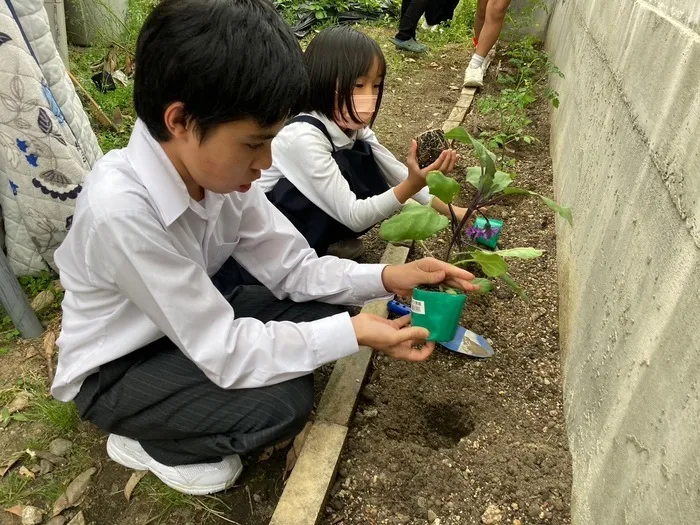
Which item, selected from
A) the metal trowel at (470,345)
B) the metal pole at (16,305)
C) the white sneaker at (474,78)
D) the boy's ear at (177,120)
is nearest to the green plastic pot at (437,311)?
the metal trowel at (470,345)

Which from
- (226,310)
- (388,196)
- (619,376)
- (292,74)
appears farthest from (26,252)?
(619,376)

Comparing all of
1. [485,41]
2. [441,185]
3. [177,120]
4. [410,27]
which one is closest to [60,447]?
[177,120]

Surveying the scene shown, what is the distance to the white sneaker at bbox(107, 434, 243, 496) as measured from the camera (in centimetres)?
154

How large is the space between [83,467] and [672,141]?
6.20ft

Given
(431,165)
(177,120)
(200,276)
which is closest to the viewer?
(177,120)

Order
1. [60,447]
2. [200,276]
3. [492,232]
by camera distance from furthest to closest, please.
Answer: [492,232]
[60,447]
[200,276]

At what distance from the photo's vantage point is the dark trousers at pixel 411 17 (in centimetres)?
529

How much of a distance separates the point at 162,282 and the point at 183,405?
1.35ft

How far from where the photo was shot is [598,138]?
1.98 meters

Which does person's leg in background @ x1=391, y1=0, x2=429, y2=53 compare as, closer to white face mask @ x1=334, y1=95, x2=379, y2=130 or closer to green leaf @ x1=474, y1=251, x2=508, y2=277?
white face mask @ x1=334, y1=95, x2=379, y2=130

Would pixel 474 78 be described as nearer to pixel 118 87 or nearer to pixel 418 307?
pixel 118 87

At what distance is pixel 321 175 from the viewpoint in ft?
6.70

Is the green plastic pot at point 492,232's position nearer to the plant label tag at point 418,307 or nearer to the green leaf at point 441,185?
the green leaf at point 441,185

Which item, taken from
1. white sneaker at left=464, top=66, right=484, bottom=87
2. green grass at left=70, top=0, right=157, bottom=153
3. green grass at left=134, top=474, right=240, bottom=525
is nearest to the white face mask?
green grass at left=134, top=474, right=240, bottom=525
